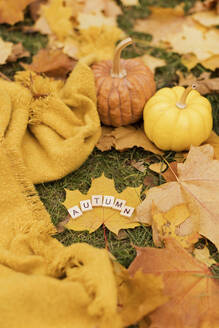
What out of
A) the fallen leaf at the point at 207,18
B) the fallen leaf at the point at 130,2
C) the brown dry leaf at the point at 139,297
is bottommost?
the brown dry leaf at the point at 139,297

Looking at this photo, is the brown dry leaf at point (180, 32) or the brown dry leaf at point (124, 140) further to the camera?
the brown dry leaf at point (180, 32)

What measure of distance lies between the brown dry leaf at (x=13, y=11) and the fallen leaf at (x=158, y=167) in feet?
4.82

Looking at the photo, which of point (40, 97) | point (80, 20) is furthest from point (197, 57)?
point (40, 97)

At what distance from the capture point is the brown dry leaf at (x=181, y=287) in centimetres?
119

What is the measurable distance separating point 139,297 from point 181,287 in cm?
17

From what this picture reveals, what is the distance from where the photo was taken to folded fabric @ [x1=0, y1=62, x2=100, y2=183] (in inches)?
65.2

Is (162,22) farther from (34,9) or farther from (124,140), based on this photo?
(124,140)

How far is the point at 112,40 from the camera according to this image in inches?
89.0

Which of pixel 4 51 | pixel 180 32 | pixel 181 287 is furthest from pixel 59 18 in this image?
pixel 181 287

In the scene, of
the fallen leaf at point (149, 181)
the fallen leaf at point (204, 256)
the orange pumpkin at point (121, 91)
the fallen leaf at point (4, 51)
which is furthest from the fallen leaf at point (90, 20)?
the fallen leaf at point (204, 256)

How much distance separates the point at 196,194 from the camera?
4.96 ft

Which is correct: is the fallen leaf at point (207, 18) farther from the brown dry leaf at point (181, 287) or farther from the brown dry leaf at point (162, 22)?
the brown dry leaf at point (181, 287)

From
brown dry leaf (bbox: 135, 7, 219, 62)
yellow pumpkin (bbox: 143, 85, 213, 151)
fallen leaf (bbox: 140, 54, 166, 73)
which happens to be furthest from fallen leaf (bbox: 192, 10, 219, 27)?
yellow pumpkin (bbox: 143, 85, 213, 151)

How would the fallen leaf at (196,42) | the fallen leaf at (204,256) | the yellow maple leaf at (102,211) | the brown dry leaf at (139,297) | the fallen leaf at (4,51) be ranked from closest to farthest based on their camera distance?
the brown dry leaf at (139,297), the fallen leaf at (204,256), the yellow maple leaf at (102,211), the fallen leaf at (4,51), the fallen leaf at (196,42)
